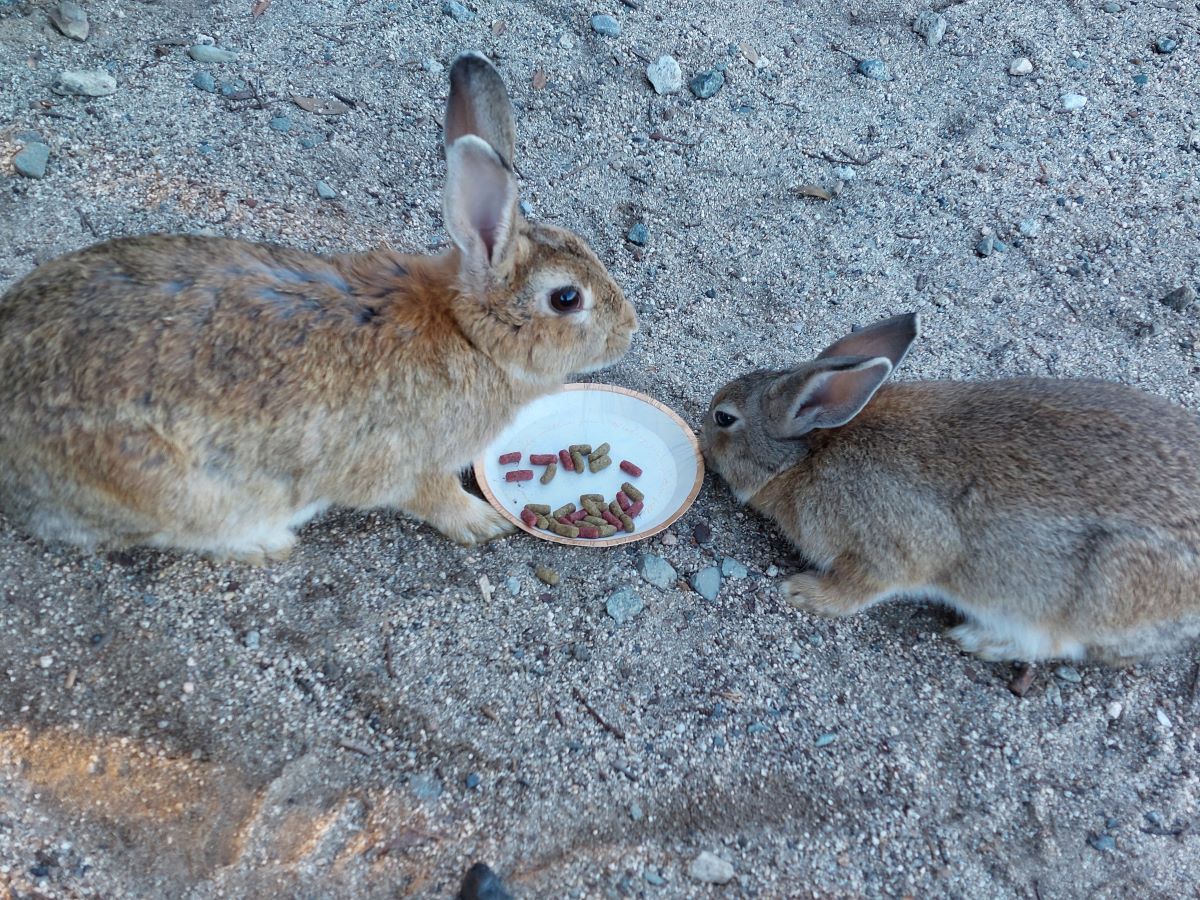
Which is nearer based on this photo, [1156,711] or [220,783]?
[220,783]

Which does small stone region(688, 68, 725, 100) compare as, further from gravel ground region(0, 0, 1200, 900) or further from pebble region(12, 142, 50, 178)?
pebble region(12, 142, 50, 178)

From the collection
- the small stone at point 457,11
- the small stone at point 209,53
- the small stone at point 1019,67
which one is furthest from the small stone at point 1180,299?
the small stone at point 209,53

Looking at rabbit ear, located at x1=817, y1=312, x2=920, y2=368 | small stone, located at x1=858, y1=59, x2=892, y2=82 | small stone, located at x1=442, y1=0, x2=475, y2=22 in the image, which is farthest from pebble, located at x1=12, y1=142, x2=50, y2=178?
small stone, located at x1=858, y1=59, x2=892, y2=82

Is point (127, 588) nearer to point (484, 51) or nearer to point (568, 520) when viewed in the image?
point (568, 520)

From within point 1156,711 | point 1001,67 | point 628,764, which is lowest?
point 628,764

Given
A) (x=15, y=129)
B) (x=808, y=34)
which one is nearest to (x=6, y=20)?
(x=15, y=129)
